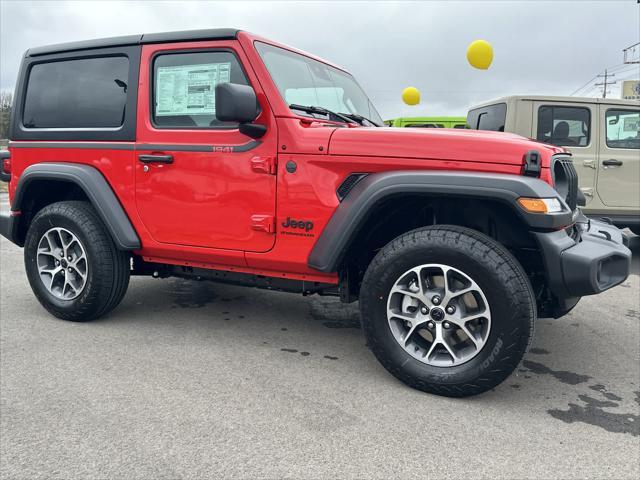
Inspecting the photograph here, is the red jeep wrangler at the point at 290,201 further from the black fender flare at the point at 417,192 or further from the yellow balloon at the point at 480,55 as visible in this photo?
the yellow balloon at the point at 480,55

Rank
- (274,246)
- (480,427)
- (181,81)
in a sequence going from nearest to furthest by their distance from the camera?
(480,427)
(274,246)
(181,81)

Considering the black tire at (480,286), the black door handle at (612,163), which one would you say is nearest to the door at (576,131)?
the black door handle at (612,163)

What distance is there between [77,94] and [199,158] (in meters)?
1.21

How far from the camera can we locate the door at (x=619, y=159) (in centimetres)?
639

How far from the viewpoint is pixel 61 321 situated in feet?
12.8

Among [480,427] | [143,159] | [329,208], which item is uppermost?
[143,159]

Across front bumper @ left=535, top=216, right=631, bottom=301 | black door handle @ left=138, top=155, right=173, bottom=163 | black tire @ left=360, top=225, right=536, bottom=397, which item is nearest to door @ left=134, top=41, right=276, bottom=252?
black door handle @ left=138, top=155, right=173, bottom=163

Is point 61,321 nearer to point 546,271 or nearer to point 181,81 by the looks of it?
point 181,81

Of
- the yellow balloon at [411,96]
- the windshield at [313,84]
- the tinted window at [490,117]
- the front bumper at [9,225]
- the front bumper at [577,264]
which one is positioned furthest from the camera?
the yellow balloon at [411,96]

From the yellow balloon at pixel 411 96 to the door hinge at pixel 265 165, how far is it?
1383cm

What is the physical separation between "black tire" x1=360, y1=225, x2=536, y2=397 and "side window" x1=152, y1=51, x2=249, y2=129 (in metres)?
1.30

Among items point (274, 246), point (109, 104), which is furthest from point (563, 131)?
point (109, 104)

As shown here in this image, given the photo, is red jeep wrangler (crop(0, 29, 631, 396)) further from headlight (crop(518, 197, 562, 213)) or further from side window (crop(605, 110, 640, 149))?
side window (crop(605, 110, 640, 149))

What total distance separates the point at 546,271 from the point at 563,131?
4.46 m
